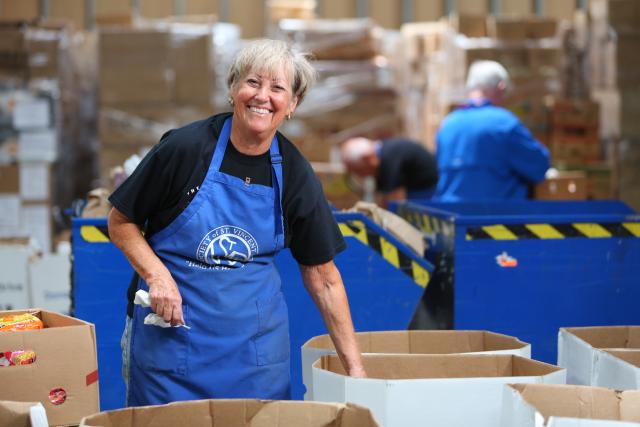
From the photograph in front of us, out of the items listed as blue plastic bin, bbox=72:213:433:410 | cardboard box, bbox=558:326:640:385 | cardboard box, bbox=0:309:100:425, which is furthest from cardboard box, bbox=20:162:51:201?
cardboard box, bbox=558:326:640:385

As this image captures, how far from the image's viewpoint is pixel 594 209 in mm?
5629

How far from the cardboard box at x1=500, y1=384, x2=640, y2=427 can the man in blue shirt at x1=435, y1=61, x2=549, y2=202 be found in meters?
3.78

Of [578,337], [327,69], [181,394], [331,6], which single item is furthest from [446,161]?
[331,6]

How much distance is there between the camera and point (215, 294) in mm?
2811

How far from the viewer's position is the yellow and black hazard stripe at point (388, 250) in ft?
14.3

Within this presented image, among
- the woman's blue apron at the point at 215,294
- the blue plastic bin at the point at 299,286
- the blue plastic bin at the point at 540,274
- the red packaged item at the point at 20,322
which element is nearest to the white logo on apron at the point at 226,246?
the woman's blue apron at the point at 215,294

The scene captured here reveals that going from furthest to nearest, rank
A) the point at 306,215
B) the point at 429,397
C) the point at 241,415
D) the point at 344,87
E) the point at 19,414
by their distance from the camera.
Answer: the point at 344,87, the point at 306,215, the point at 429,397, the point at 241,415, the point at 19,414

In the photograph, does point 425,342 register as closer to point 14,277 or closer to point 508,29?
point 14,277

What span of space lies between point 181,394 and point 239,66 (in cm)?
93

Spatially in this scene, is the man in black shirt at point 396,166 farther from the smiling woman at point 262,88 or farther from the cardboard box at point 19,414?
the cardboard box at point 19,414

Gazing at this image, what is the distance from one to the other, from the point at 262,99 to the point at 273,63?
109 mm

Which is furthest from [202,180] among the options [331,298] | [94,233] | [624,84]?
[624,84]

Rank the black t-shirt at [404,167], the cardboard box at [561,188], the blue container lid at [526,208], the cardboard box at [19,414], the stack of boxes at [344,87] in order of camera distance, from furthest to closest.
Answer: the stack of boxes at [344,87], the black t-shirt at [404,167], the cardboard box at [561,188], the blue container lid at [526,208], the cardboard box at [19,414]

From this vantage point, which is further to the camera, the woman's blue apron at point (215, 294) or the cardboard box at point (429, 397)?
the woman's blue apron at point (215, 294)
